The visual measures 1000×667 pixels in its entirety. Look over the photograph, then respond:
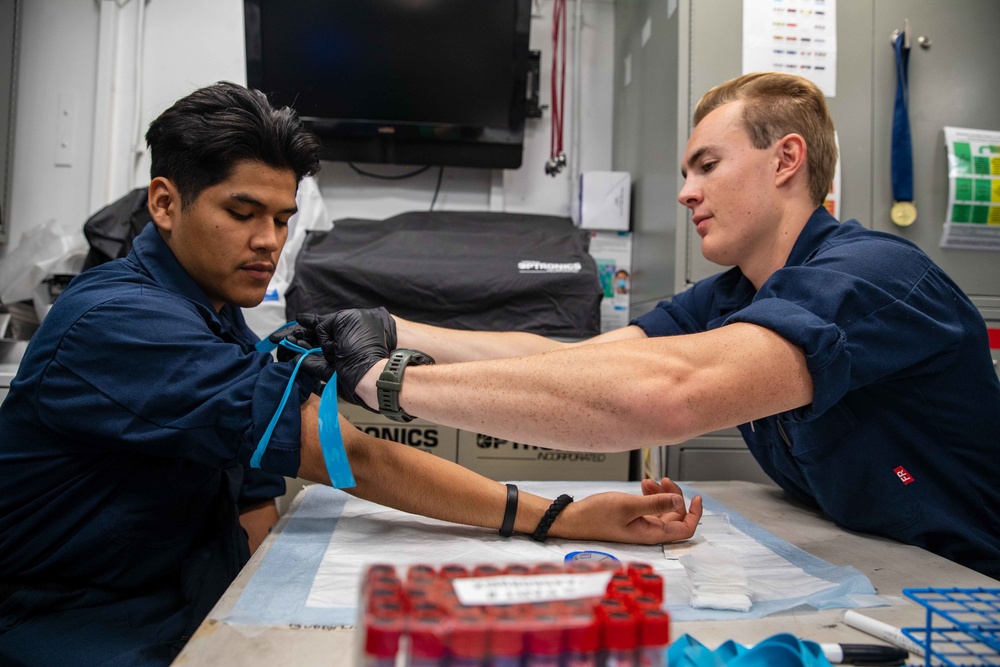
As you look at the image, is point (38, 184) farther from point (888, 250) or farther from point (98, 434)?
point (888, 250)

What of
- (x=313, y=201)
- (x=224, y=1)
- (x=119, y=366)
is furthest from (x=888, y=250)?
(x=224, y=1)

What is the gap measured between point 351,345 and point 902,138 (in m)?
1.83

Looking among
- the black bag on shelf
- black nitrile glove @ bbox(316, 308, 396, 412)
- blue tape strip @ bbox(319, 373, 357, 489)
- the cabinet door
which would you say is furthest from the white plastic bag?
the cabinet door

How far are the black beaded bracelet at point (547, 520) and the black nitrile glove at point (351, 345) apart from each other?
325mm

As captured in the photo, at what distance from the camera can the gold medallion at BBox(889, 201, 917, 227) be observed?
2000 mm

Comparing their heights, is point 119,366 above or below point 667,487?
above

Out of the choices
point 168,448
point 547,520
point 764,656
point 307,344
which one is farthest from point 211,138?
point 764,656

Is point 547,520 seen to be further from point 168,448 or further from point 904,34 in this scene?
point 904,34

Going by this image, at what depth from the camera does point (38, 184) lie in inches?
98.0

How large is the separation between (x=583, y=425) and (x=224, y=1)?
2.53 metres

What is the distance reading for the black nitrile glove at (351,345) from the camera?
3.20ft

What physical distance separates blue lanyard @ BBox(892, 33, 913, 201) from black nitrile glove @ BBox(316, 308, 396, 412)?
5.64ft

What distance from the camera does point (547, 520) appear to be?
104cm

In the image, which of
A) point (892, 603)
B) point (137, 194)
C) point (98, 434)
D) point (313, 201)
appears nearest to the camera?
point (892, 603)
